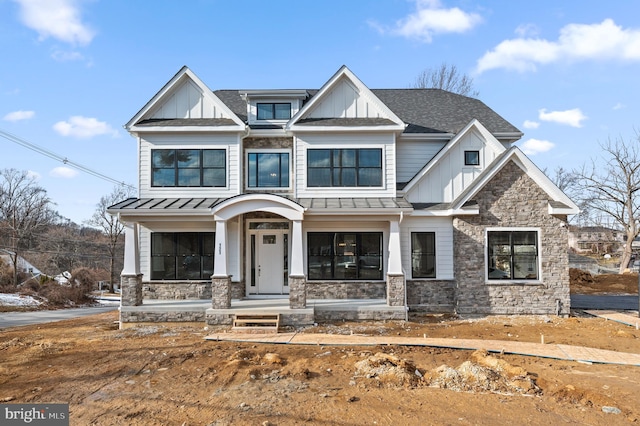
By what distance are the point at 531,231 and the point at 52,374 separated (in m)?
13.6

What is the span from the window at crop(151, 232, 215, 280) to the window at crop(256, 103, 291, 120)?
16.0 ft

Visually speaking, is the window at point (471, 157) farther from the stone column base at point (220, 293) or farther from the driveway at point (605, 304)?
the stone column base at point (220, 293)

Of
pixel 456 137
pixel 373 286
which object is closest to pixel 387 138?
pixel 456 137

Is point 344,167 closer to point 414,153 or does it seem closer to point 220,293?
point 414,153

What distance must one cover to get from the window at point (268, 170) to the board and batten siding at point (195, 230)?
1690mm

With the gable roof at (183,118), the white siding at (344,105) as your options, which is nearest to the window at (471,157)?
the white siding at (344,105)

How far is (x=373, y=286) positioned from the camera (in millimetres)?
14070

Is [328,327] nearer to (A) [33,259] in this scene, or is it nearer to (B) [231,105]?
(B) [231,105]

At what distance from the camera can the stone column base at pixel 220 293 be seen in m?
12.0

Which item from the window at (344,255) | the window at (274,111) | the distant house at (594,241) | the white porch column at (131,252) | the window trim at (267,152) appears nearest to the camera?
the white porch column at (131,252)

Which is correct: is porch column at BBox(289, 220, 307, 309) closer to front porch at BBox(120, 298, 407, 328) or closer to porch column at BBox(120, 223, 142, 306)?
front porch at BBox(120, 298, 407, 328)

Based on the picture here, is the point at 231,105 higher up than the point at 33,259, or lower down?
higher up

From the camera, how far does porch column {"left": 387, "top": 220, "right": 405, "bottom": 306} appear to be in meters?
12.4

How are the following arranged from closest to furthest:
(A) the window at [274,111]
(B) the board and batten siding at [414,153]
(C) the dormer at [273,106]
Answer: (C) the dormer at [273,106]
(A) the window at [274,111]
(B) the board and batten siding at [414,153]
